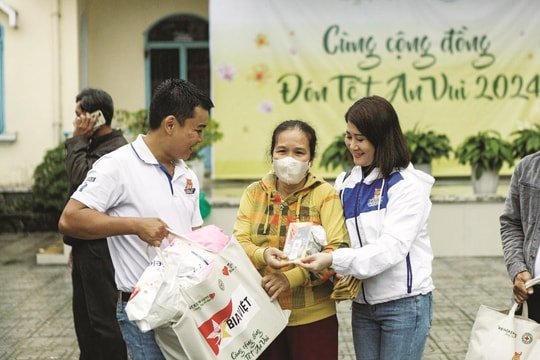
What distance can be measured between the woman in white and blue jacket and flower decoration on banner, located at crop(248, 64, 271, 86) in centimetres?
792

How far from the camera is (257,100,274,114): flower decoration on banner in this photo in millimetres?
11125

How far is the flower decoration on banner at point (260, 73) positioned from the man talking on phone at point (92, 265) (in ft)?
20.2

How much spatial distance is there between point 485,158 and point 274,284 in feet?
22.5

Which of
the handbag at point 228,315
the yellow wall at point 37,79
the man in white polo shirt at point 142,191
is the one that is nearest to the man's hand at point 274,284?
the handbag at point 228,315

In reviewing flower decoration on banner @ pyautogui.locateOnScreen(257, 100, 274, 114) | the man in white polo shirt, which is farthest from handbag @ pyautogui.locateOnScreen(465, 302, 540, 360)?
flower decoration on banner @ pyautogui.locateOnScreen(257, 100, 274, 114)

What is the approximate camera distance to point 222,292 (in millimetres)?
2904

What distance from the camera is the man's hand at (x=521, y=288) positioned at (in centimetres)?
338

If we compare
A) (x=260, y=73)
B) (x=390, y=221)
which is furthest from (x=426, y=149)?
(x=390, y=221)

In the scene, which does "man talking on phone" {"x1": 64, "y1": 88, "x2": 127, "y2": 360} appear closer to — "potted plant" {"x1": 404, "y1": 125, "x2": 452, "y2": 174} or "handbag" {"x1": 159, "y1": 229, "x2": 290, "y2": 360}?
"handbag" {"x1": 159, "y1": 229, "x2": 290, "y2": 360}

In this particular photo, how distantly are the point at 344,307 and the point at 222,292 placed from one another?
14.7 ft

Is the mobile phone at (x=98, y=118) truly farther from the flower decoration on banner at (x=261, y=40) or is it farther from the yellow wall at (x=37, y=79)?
the yellow wall at (x=37, y=79)

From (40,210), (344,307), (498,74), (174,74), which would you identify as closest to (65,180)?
(40,210)

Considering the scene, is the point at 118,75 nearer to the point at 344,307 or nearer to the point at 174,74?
the point at 174,74

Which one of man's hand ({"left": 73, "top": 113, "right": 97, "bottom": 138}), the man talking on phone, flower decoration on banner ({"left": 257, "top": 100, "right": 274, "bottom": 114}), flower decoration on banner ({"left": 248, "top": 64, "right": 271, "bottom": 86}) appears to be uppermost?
flower decoration on banner ({"left": 248, "top": 64, "right": 271, "bottom": 86})
